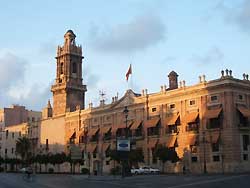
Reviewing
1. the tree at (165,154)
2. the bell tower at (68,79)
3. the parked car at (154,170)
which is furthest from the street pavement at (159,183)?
the bell tower at (68,79)

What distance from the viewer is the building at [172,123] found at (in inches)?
2672

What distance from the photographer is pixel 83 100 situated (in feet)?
362

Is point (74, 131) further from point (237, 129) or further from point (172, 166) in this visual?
point (237, 129)

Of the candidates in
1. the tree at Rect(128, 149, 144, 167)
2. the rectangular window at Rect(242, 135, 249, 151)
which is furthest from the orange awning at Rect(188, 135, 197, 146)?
the tree at Rect(128, 149, 144, 167)

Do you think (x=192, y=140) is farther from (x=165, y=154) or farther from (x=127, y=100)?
(x=127, y=100)

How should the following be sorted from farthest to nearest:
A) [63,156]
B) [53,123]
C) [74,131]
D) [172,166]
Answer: [53,123]
[74,131]
[63,156]
[172,166]

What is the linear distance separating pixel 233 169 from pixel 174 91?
1746cm

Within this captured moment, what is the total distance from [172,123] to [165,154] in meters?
6.51

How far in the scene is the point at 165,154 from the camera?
70312 mm

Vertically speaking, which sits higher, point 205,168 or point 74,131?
point 74,131

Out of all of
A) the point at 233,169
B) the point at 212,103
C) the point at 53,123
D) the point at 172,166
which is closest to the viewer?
the point at 233,169

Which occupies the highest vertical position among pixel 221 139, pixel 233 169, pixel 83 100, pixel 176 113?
pixel 83 100

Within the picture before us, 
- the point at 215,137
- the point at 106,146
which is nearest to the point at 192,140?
the point at 215,137

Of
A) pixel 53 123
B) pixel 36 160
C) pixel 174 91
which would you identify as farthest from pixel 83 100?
pixel 174 91
